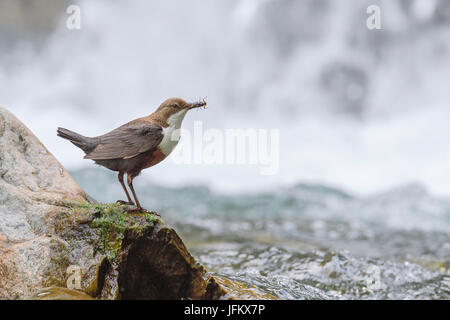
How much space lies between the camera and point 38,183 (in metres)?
3.33

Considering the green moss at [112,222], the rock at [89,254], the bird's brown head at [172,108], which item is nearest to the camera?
the rock at [89,254]

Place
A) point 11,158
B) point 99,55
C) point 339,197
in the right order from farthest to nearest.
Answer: point 99,55
point 339,197
point 11,158

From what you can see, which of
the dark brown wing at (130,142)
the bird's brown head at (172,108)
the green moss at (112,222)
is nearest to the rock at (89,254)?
the green moss at (112,222)

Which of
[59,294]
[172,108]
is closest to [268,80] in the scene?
[172,108]

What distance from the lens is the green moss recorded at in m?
2.82

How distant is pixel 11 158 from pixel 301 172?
36.3 ft

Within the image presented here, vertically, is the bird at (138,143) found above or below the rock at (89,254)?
above

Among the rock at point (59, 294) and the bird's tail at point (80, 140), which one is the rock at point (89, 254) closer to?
the rock at point (59, 294)

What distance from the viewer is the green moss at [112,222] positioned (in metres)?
2.82

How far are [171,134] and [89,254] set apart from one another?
930mm

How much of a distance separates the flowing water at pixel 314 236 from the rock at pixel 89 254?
48.0 inches

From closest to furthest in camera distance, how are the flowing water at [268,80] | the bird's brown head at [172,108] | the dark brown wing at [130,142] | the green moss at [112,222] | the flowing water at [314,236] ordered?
1. the green moss at [112,222]
2. the dark brown wing at [130,142]
3. the bird's brown head at [172,108]
4. the flowing water at [314,236]
5. the flowing water at [268,80]
